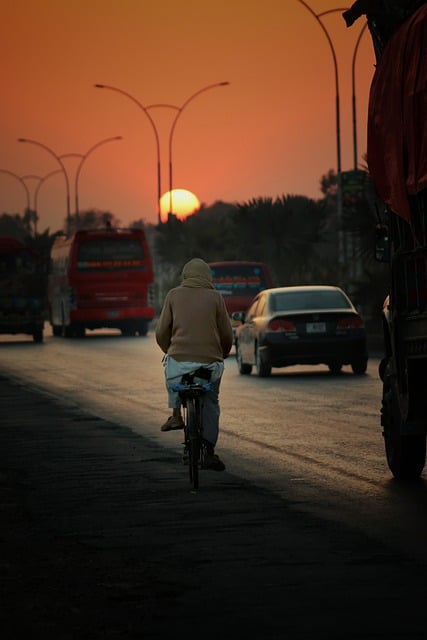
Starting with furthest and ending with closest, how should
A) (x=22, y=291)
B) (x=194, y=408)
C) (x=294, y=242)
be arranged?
(x=294, y=242), (x=22, y=291), (x=194, y=408)

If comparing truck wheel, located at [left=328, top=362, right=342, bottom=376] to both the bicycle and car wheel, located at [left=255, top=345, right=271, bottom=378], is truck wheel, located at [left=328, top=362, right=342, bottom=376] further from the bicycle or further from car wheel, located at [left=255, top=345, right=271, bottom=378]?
the bicycle

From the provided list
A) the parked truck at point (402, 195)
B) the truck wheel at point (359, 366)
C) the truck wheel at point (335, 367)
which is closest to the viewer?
the parked truck at point (402, 195)

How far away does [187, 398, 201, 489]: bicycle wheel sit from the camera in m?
12.6

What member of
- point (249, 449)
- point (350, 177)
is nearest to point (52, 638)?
point (249, 449)

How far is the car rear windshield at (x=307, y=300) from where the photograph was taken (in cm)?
2906

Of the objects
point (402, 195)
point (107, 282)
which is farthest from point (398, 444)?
point (107, 282)

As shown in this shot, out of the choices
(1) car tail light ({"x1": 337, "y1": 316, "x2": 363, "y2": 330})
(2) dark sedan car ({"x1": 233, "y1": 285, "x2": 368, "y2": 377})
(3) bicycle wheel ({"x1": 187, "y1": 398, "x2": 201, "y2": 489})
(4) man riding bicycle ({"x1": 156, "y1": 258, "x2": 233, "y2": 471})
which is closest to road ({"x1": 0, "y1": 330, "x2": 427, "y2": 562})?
(2) dark sedan car ({"x1": 233, "y1": 285, "x2": 368, "y2": 377})

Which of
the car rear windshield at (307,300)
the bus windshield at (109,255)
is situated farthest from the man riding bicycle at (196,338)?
the bus windshield at (109,255)

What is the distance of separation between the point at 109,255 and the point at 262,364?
92.0 feet

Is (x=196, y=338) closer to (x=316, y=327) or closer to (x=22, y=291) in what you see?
(x=316, y=327)

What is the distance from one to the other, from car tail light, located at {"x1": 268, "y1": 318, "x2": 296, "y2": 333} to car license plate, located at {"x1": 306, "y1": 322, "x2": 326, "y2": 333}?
252 millimetres

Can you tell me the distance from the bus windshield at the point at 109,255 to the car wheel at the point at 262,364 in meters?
27.1

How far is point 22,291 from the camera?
5409 cm

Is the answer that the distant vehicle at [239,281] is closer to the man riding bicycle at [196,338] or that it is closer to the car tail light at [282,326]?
the car tail light at [282,326]
